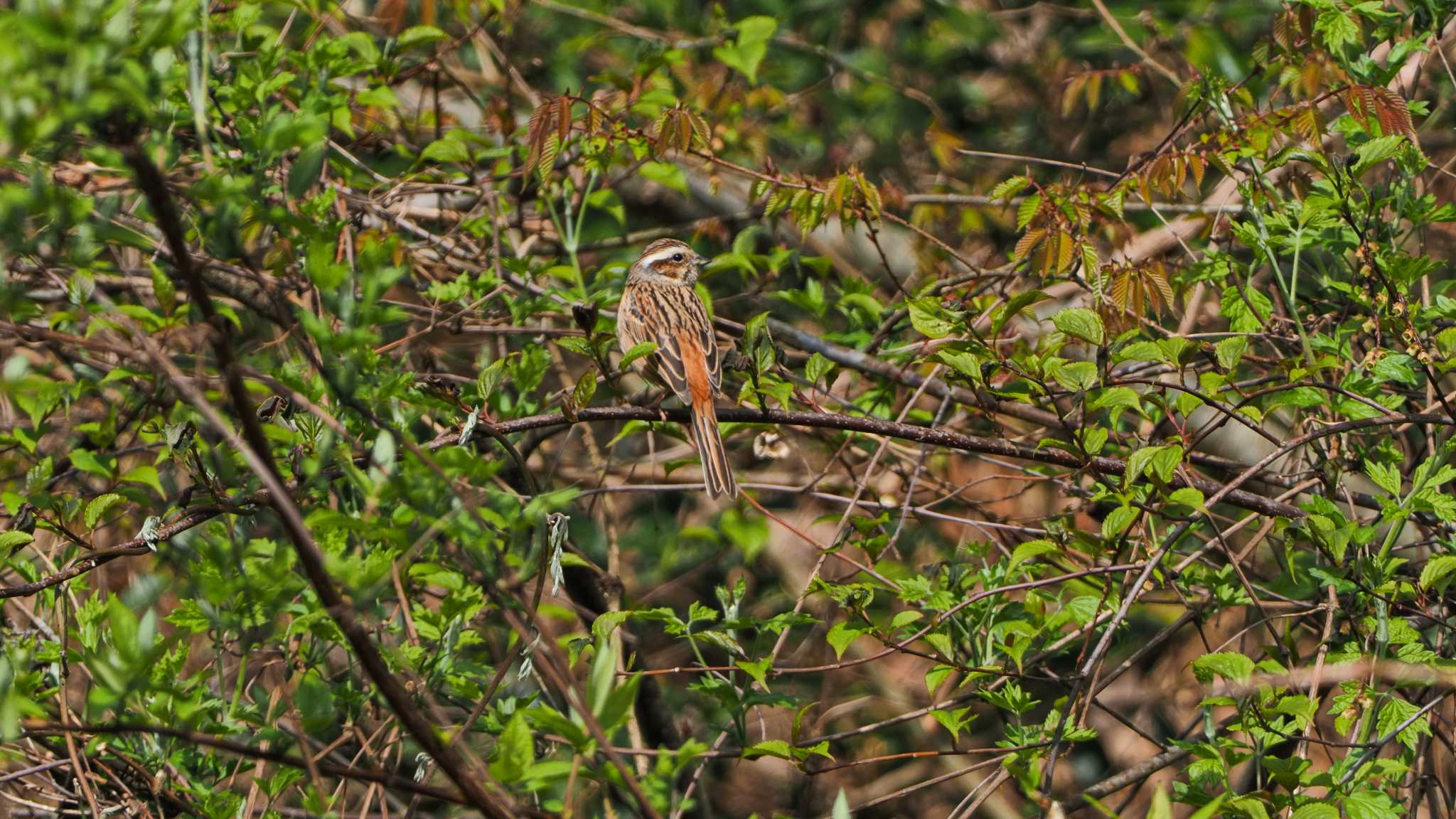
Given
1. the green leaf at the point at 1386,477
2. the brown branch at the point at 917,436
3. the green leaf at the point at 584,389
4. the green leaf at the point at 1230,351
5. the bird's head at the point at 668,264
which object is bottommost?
the bird's head at the point at 668,264

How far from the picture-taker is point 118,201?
2.59 m

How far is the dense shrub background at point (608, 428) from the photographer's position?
2504mm

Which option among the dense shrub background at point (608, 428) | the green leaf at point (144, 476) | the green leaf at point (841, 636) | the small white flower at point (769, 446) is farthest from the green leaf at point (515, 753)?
the small white flower at point (769, 446)

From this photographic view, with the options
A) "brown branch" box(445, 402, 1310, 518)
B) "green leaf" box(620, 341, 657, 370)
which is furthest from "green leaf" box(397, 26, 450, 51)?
"green leaf" box(620, 341, 657, 370)

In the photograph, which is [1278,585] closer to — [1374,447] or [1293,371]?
[1374,447]

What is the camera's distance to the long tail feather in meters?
4.73

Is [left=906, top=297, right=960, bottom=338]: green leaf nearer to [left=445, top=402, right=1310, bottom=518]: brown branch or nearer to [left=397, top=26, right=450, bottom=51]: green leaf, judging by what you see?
[left=445, top=402, right=1310, bottom=518]: brown branch

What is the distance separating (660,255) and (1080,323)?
3.52 meters

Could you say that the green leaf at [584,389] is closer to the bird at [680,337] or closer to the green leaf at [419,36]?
the bird at [680,337]

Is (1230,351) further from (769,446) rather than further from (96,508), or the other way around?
(96,508)

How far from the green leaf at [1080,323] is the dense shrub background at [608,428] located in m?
0.02

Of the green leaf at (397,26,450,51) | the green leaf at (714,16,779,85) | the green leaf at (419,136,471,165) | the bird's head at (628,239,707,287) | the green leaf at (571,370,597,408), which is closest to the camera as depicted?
the green leaf at (571,370,597,408)

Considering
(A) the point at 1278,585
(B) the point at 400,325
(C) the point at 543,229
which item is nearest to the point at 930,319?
(A) the point at 1278,585

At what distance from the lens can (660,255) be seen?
6.66 metres
